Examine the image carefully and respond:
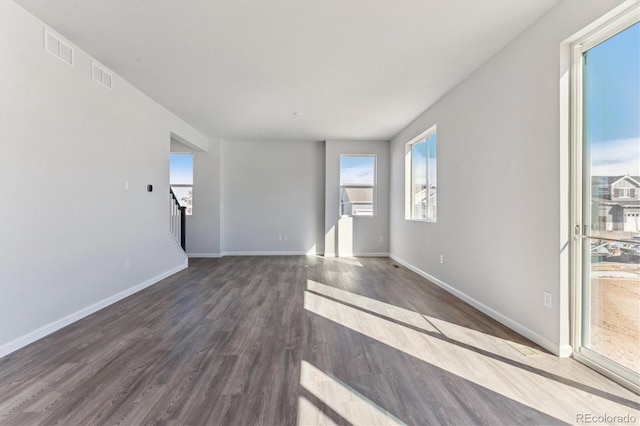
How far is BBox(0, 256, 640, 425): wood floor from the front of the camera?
5.05ft

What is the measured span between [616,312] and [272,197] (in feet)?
A: 19.8

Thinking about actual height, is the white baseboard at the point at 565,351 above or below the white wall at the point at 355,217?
below

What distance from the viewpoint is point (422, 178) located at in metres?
5.10

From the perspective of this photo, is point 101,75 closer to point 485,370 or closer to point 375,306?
point 375,306

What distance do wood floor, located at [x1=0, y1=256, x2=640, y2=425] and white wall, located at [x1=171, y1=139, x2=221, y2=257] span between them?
131 inches

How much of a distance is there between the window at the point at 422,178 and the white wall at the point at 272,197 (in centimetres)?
218

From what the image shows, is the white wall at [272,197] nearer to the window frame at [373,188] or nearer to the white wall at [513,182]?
the window frame at [373,188]

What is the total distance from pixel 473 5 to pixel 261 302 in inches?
137

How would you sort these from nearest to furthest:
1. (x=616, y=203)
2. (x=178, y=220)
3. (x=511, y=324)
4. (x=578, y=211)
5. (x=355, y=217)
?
(x=616, y=203), (x=578, y=211), (x=511, y=324), (x=178, y=220), (x=355, y=217)

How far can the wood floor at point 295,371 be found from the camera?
154 centimetres

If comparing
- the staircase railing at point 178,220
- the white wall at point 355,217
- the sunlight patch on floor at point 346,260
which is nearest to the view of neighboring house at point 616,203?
the sunlight patch on floor at point 346,260

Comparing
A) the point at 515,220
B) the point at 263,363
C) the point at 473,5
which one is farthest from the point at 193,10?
the point at 515,220

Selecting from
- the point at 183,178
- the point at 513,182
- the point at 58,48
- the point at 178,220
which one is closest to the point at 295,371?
the point at 513,182

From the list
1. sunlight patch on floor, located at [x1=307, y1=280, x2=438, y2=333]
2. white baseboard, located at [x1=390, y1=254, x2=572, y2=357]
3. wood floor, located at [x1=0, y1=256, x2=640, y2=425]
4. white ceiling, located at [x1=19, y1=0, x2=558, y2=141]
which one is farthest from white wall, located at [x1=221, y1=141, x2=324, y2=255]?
wood floor, located at [x1=0, y1=256, x2=640, y2=425]
